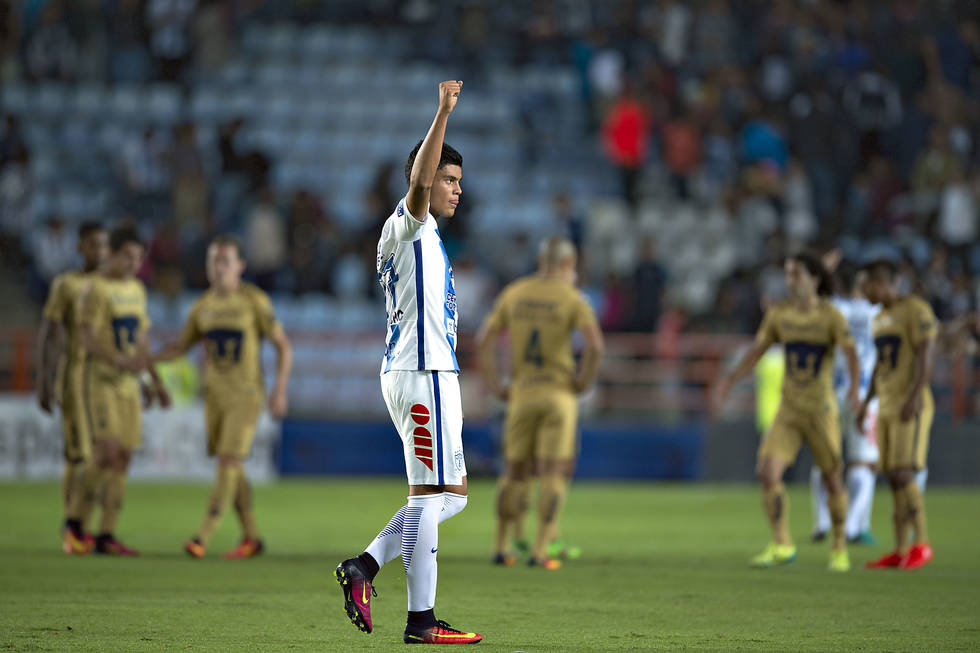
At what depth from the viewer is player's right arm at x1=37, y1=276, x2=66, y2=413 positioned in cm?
1207

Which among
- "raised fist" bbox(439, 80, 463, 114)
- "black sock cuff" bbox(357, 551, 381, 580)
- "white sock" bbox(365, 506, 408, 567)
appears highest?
"raised fist" bbox(439, 80, 463, 114)

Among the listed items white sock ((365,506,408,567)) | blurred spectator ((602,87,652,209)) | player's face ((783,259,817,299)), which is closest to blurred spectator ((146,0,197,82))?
blurred spectator ((602,87,652,209))

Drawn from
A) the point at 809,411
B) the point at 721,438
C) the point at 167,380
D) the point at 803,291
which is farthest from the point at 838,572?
the point at 167,380

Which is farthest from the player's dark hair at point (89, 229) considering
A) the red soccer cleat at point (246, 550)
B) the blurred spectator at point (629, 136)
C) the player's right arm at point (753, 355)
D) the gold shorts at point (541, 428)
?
the blurred spectator at point (629, 136)

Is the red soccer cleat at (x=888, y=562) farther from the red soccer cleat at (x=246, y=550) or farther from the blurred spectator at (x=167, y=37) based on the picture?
the blurred spectator at (x=167, y=37)

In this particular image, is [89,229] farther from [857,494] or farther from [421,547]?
[857,494]

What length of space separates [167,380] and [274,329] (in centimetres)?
1062

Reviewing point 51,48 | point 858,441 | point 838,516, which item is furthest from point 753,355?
point 51,48

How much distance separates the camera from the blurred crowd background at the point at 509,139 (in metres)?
23.7

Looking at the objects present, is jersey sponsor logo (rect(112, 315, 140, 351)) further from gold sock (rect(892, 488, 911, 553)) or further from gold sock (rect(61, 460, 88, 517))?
gold sock (rect(892, 488, 911, 553))

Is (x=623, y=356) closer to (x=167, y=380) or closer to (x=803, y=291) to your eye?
(x=167, y=380)

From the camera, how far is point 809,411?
1159 cm

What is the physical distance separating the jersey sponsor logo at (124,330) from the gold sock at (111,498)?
1.00 m

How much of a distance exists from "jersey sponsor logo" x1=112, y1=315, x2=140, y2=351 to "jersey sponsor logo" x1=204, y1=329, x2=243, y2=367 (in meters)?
0.64
